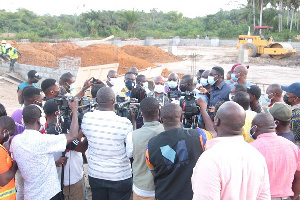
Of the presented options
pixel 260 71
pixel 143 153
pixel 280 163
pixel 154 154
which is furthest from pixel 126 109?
pixel 260 71

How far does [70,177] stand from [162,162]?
1.37 meters

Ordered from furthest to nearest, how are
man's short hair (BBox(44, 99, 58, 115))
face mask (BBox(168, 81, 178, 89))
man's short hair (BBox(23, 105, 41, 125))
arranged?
face mask (BBox(168, 81, 178, 89))
man's short hair (BBox(44, 99, 58, 115))
man's short hair (BBox(23, 105, 41, 125))

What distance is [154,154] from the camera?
8.76 ft

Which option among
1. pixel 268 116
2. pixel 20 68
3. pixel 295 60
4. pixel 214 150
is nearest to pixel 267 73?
pixel 295 60

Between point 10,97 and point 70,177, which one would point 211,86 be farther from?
point 10,97

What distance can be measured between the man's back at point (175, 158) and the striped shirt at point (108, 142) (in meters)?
0.53

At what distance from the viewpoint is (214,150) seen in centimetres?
195

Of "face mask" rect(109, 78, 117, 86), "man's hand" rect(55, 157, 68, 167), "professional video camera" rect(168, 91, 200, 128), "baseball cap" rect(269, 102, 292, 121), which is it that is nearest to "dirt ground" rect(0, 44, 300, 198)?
"face mask" rect(109, 78, 117, 86)

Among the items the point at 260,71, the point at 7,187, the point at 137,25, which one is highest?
the point at 137,25

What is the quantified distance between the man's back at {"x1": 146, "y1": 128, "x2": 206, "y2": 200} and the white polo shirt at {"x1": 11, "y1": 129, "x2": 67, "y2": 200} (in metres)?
0.94

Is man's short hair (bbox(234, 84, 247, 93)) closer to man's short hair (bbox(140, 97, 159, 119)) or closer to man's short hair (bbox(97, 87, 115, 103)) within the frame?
man's short hair (bbox(140, 97, 159, 119))

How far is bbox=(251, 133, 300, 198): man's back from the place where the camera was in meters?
2.63

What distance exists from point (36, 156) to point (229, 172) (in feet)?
5.97

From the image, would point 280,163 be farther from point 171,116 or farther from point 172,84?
point 172,84
